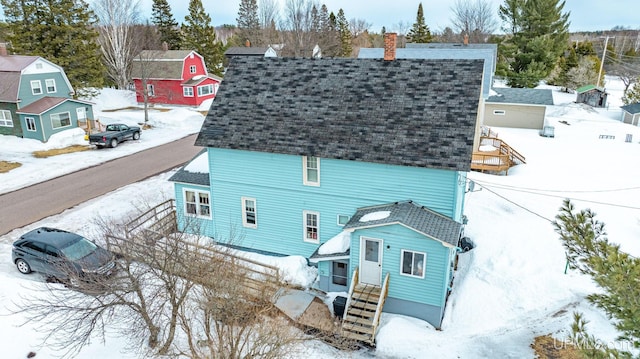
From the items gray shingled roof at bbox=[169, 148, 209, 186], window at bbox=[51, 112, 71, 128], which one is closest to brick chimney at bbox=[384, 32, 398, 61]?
gray shingled roof at bbox=[169, 148, 209, 186]

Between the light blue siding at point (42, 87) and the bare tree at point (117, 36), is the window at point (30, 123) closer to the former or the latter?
the light blue siding at point (42, 87)

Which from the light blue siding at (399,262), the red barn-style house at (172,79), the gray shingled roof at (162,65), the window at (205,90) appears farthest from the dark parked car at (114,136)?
the light blue siding at (399,262)

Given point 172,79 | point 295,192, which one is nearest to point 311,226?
point 295,192

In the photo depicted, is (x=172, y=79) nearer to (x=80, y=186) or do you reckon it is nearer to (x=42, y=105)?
(x=42, y=105)

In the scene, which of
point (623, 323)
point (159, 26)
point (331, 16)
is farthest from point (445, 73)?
point (331, 16)

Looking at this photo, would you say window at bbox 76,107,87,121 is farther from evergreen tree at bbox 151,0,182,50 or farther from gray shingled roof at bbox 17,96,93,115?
evergreen tree at bbox 151,0,182,50

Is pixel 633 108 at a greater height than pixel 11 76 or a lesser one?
lesser

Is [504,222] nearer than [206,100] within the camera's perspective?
Yes

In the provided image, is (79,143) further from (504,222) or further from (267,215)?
(504,222)
